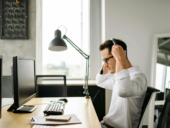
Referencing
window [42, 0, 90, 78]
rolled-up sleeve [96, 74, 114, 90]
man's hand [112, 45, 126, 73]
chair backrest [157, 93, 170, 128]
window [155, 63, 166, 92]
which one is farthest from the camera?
window [42, 0, 90, 78]

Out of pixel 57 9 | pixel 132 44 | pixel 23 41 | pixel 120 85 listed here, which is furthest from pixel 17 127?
pixel 57 9

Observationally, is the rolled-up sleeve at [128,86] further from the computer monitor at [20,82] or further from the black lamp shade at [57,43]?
the black lamp shade at [57,43]

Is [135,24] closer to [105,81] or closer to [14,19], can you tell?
[105,81]

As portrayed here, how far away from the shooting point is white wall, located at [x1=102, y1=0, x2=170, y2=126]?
7.84 ft

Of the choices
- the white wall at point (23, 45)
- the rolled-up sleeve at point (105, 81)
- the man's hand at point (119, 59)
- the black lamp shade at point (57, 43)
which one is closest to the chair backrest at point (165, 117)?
the man's hand at point (119, 59)

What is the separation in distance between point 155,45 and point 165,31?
0.33 metres

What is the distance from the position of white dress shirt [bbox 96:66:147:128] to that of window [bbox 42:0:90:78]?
1538 millimetres

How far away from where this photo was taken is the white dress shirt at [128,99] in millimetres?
1101

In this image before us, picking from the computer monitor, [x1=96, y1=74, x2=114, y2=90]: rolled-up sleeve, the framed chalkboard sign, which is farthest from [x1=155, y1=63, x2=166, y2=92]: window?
the framed chalkboard sign

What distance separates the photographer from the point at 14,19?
2373mm

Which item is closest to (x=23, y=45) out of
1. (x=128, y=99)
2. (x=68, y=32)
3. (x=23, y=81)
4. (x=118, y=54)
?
(x=68, y=32)

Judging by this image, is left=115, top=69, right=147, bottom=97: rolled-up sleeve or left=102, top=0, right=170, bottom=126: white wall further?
left=102, top=0, right=170, bottom=126: white wall

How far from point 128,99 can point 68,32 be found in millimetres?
1922

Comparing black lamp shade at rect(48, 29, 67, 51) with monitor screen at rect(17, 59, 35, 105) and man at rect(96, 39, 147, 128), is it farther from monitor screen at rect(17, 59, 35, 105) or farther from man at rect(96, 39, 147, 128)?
man at rect(96, 39, 147, 128)
